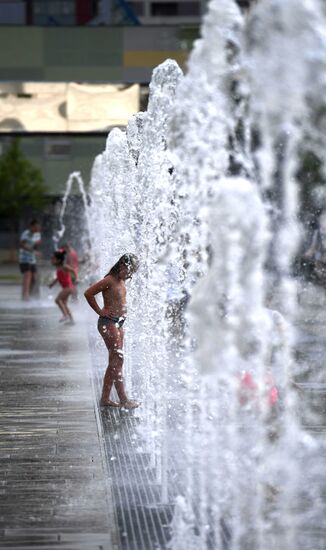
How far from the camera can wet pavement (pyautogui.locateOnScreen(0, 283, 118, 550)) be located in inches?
270

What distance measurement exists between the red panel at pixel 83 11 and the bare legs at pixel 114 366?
58.9m

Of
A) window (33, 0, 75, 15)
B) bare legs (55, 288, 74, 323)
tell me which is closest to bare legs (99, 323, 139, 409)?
bare legs (55, 288, 74, 323)

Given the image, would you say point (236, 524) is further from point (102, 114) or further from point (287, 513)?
point (102, 114)

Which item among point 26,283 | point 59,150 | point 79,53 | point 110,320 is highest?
point 79,53

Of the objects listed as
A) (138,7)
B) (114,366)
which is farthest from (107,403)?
(138,7)

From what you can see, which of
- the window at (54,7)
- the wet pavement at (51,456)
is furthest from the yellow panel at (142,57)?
the wet pavement at (51,456)

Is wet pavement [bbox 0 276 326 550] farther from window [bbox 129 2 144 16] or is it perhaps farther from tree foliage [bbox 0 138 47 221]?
window [bbox 129 2 144 16]

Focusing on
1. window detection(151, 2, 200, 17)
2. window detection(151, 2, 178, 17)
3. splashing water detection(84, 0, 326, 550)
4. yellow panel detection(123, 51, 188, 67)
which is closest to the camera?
splashing water detection(84, 0, 326, 550)

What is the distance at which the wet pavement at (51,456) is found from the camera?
Result: 6.86 meters

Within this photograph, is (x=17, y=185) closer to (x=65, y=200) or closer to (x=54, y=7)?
(x=65, y=200)

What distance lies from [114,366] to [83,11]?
60521 millimetres

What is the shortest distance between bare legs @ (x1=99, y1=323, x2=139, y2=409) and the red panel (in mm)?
58866

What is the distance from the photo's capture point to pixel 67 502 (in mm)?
7488

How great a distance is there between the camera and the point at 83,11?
228 feet
